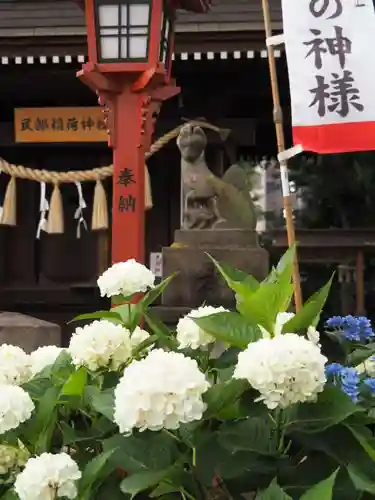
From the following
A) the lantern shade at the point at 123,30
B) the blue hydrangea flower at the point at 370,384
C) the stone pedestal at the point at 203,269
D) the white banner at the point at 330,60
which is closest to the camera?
the blue hydrangea flower at the point at 370,384

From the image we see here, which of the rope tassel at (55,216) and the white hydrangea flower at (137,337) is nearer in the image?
the white hydrangea flower at (137,337)

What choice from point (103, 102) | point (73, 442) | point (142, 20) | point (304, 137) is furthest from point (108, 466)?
point (103, 102)

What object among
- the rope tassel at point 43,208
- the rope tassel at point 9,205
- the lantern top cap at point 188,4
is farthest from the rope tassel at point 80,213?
the lantern top cap at point 188,4

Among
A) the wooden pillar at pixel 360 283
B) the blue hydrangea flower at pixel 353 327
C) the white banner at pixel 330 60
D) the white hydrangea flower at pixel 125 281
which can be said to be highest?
the white banner at pixel 330 60

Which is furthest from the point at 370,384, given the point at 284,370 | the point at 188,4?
the point at 188,4

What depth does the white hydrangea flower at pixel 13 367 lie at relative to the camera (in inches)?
76.3

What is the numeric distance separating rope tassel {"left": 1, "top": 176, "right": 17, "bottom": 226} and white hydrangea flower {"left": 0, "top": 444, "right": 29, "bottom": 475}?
23.9 ft

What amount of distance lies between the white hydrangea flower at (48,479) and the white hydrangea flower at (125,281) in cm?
59

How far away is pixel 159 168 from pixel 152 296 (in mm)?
7220

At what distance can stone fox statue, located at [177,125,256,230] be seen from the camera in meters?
6.93

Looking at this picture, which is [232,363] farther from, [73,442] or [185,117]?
[185,117]

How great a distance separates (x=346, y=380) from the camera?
162 centimetres

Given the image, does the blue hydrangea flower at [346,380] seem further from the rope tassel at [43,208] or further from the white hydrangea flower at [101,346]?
the rope tassel at [43,208]

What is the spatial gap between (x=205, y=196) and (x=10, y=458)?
542cm
